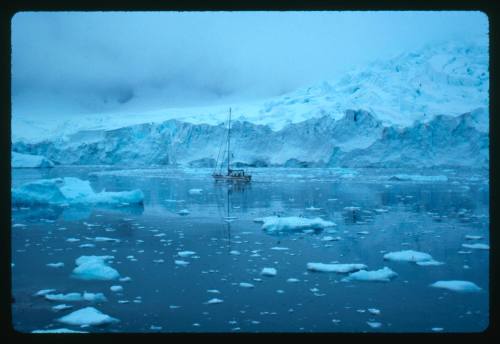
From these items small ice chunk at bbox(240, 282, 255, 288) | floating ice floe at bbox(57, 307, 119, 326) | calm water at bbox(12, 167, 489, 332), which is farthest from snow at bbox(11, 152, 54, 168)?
floating ice floe at bbox(57, 307, 119, 326)

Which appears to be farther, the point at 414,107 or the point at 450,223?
the point at 414,107

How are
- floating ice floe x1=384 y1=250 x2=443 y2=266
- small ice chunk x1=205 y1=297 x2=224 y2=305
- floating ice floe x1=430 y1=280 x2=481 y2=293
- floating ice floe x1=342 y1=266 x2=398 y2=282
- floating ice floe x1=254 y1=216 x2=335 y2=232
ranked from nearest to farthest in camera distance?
small ice chunk x1=205 y1=297 x2=224 y2=305 < floating ice floe x1=430 y1=280 x2=481 y2=293 < floating ice floe x1=342 y1=266 x2=398 y2=282 < floating ice floe x1=384 y1=250 x2=443 y2=266 < floating ice floe x1=254 y1=216 x2=335 y2=232

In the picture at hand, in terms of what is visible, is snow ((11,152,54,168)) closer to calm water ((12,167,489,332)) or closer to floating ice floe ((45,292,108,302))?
calm water ((12,167,489,332))

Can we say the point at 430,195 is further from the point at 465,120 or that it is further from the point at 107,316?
the point at 465,120

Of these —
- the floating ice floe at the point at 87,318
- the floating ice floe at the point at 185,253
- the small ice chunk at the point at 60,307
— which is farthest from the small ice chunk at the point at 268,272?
the small ice chunk at the point at 60,307

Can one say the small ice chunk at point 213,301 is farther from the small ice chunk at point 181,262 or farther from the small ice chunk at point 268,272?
the small ice chunk at point 181,262

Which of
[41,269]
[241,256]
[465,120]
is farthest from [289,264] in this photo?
[465,120]
